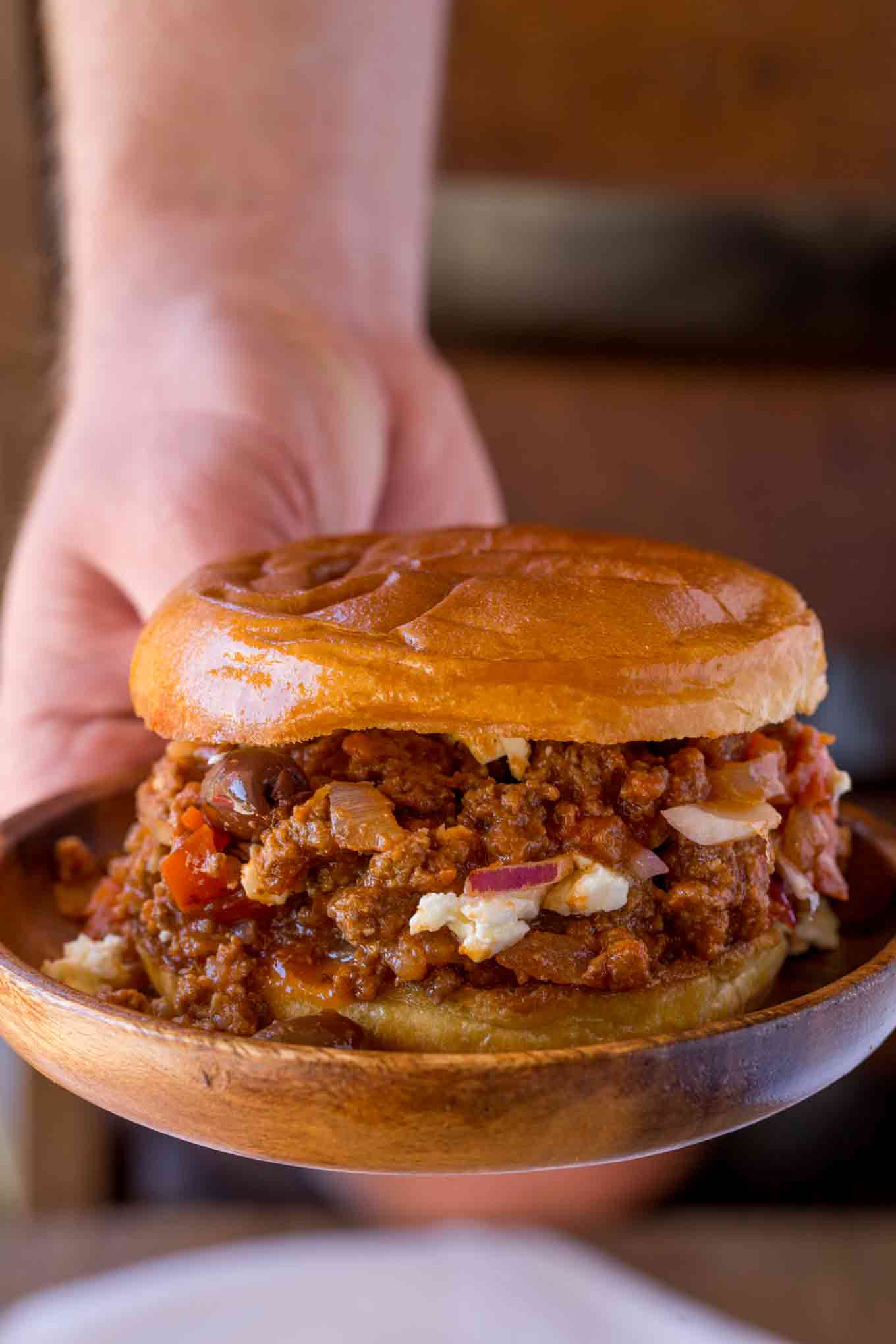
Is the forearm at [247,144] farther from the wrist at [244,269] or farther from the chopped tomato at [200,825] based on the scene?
the chopped tomato at [200,825]

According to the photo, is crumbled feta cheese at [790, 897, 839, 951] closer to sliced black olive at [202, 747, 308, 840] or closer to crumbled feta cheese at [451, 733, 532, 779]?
crumbled feta cheese at [451, 733, 532, 779]

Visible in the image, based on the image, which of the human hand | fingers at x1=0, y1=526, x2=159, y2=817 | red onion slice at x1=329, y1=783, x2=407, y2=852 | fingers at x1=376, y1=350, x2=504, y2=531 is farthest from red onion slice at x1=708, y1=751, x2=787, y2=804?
fingers at x1=376, y1=350, x2=504, y2=531

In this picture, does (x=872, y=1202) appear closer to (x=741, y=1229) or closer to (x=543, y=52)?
(x=741, y=1229)

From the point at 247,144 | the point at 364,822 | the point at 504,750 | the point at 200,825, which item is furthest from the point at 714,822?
the point at 247,144

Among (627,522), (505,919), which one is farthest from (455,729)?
(627,522)

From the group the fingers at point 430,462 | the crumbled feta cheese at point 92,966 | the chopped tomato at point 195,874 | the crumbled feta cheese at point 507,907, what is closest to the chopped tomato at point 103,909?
the crumbled feta cheese at point 92,966

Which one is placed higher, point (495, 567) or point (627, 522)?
point (495, 567)
